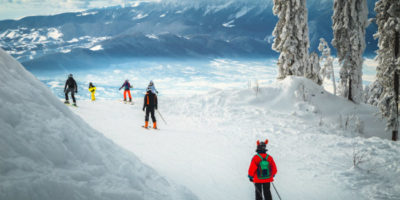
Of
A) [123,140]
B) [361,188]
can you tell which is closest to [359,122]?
[361,188]

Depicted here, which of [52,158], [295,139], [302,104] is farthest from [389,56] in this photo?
[52,158]

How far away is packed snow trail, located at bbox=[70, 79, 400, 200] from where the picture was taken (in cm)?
530

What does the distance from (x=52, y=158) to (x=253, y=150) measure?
651 centimetres

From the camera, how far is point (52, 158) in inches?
105

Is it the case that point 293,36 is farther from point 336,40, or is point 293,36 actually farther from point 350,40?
point 350,40

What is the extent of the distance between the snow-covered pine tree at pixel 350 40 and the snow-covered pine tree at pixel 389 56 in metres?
7.18

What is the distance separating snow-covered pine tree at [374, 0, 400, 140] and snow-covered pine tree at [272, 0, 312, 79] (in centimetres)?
617

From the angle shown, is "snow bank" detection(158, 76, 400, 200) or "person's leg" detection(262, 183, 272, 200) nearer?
"person's leg" detection(262, 183, 272, 200)

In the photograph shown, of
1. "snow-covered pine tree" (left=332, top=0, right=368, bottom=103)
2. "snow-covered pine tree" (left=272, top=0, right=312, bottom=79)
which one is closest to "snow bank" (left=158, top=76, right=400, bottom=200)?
"snow-covered pine tree" (left=272, top=0, right=312, bottom=79)

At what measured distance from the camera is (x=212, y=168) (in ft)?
20.0

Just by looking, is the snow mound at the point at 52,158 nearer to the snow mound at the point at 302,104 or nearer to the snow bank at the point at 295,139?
the snow bank at the point at 295,139

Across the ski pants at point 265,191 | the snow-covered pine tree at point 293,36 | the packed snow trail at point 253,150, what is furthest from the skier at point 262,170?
the snow-covered pine tree at point 293,36

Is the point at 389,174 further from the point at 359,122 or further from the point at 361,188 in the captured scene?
the point at 359,122

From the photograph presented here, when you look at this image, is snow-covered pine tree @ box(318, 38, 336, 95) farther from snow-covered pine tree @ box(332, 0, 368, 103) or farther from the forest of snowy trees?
the forest of snowy trees
